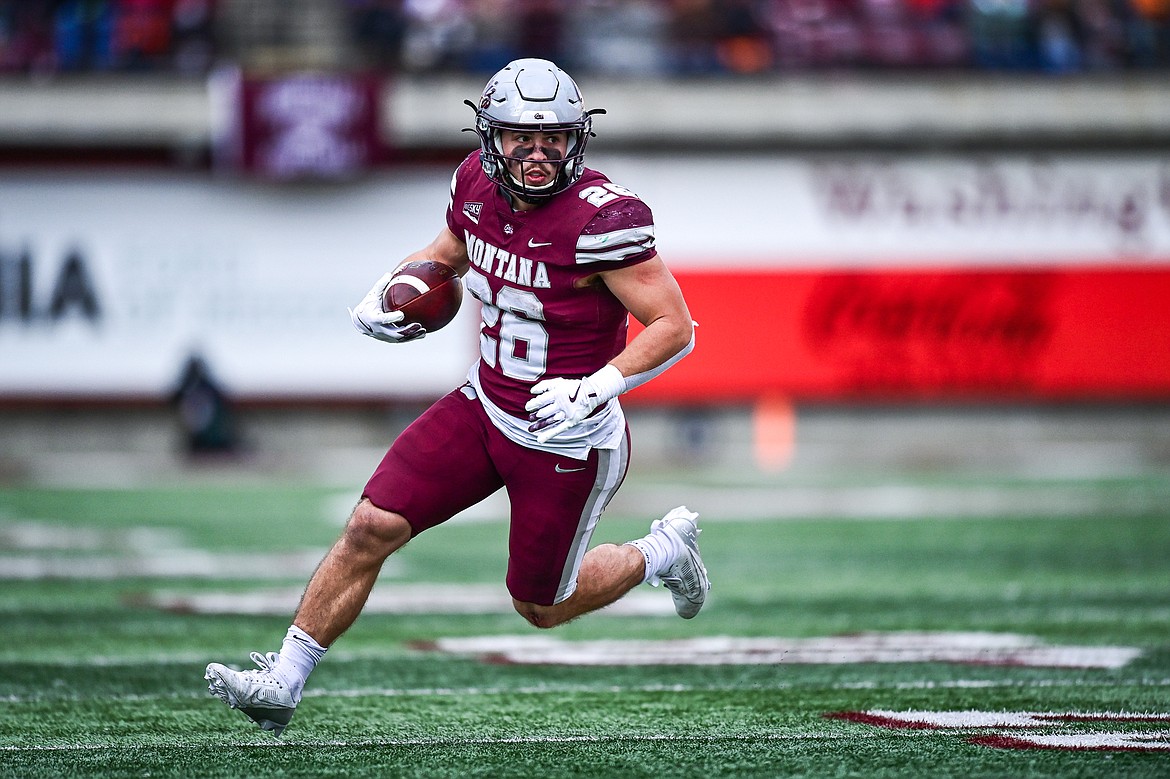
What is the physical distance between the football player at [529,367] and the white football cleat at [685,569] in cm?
51

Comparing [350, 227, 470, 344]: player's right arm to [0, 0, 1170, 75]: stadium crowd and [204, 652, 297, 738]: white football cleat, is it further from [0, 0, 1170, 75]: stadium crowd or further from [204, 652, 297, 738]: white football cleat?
[0, 0, 1170, 75]: stadium crowd

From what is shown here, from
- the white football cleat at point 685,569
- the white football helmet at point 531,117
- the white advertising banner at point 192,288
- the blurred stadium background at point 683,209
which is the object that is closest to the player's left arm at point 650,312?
the white football helmet at point 531,117

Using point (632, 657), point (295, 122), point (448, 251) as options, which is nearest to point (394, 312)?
point (448, 251)

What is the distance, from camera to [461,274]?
473 centimetres

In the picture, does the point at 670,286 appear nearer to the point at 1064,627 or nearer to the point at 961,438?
the point at 1064,627

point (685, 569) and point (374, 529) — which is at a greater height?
point (374, 529)

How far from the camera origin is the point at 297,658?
4117mm

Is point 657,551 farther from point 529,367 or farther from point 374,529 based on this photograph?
point 374,529

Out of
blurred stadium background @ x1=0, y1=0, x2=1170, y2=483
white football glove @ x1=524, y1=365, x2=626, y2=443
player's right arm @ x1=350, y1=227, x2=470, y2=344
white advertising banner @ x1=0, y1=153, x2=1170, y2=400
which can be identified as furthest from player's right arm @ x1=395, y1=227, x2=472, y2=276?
blurred stadium background @ x1=0, y1=0, x2=1170, y2=483

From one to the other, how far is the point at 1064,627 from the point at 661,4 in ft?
42.5

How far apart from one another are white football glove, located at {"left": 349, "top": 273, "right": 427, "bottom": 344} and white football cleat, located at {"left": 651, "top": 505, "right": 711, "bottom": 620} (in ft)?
3.43

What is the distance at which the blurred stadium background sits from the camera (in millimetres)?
17469

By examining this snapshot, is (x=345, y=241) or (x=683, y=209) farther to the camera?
(x=683, y=209)

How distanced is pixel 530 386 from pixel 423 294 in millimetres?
411
